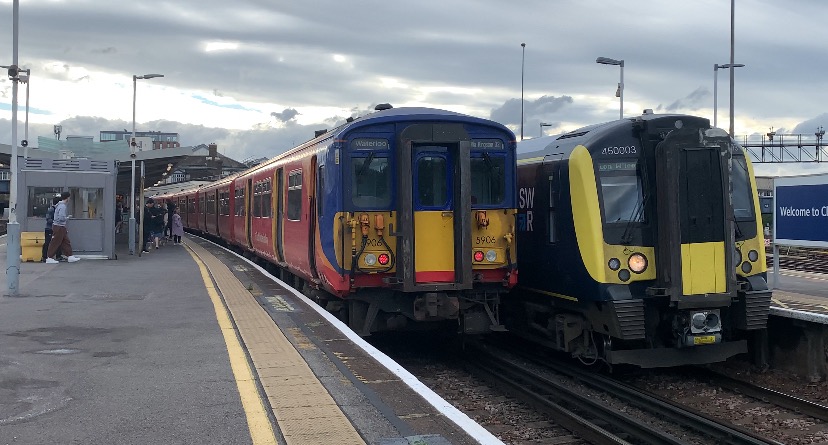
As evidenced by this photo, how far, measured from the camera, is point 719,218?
915cm

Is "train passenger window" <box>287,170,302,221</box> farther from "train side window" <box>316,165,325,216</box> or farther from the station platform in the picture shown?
"train side window" <box>316,165,325,216</box>

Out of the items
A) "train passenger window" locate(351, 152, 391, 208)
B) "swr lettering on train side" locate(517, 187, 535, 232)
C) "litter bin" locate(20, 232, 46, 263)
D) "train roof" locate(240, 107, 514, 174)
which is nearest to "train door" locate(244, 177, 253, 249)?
"litter bin" locate(20, 232, 46, 263)

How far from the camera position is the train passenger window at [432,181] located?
9906 mm

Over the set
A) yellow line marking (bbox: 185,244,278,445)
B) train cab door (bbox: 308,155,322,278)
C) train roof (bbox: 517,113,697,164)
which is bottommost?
yellow line marking (bbox: 185,244,278,445)

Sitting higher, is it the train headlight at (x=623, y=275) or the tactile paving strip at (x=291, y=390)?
the train headlight at (x=623, y=275)

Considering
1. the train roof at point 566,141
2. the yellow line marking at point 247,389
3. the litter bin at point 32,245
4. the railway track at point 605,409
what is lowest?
the railway track at point 605,409

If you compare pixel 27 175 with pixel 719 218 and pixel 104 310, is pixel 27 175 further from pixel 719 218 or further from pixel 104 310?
pixel 719 218

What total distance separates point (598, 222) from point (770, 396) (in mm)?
2712

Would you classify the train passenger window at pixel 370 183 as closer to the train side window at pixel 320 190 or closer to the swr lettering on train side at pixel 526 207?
the train side window at pixel 320 190

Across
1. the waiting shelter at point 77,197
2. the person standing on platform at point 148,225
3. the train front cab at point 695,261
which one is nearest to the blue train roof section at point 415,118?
the train front cab at point 695,261

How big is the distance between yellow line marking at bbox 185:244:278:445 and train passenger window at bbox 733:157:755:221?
5.97 metres

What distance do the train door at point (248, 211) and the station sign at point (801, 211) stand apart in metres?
11.7

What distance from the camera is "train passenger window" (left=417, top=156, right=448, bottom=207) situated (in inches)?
390

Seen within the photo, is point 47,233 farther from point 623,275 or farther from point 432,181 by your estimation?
point 623,275
